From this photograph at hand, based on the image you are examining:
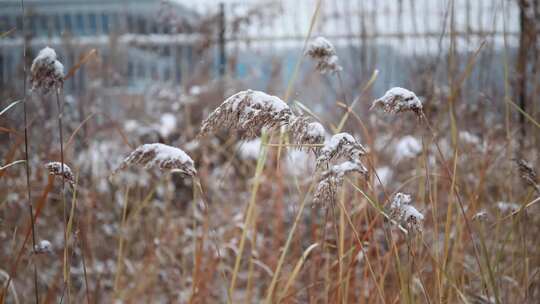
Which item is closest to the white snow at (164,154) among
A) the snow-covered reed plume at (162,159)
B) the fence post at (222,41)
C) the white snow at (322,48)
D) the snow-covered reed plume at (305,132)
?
the snow-covered reed plume at (162,159)

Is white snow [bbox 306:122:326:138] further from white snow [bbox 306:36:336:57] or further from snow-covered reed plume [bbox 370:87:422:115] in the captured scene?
white snow [bbox 306:36:336:57]

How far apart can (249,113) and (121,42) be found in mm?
4451

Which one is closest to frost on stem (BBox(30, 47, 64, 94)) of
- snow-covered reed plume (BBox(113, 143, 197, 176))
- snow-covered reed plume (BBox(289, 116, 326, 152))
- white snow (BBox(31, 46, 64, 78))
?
white snow (BBox(31, 46, 64, 78))

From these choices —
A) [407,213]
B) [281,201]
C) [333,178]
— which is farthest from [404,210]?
[281,201]

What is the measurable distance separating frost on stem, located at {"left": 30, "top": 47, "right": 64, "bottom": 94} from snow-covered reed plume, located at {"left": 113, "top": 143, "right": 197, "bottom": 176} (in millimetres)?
215

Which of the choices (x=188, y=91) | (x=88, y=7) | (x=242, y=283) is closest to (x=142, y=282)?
(x=242, y=283)

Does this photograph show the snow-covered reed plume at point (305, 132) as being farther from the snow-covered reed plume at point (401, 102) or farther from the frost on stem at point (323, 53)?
the frost on stem at point (323, 53)

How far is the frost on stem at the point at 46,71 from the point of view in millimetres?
912

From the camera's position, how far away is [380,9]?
4.19 meters

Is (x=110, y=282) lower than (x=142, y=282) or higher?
lower

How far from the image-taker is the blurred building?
3820 millimetres

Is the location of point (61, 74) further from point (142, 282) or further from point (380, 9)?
point (380, 9)

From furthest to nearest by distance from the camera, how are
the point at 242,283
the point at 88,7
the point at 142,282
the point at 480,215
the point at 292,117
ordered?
the point at 88,7
the point at 242,283
the point at 142,282
the point at 480,215
the point at 292,117

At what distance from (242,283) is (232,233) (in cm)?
51
